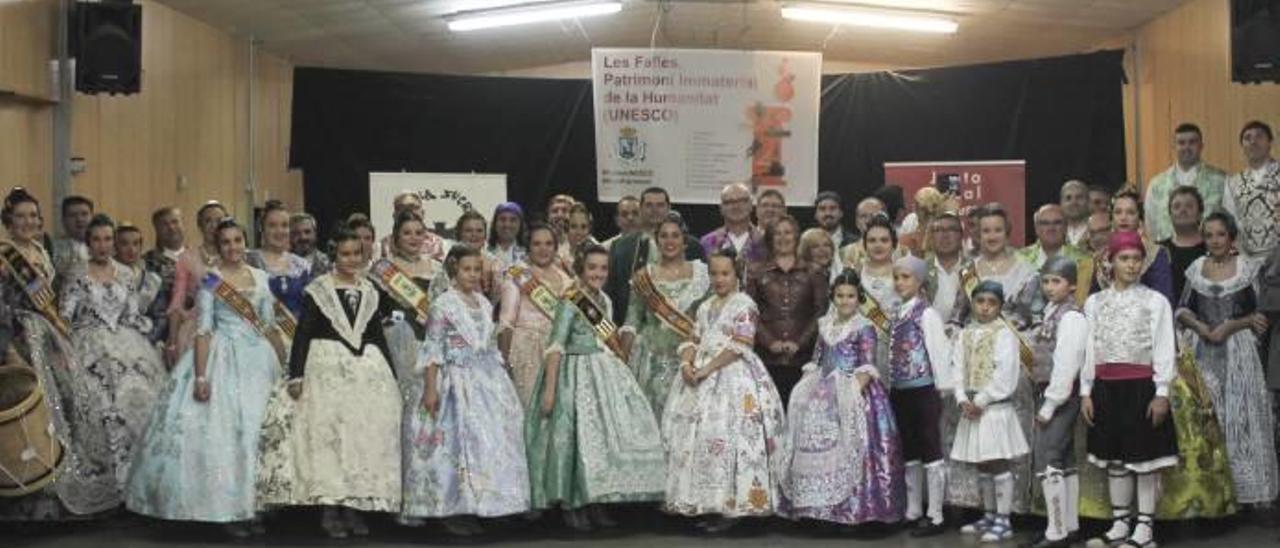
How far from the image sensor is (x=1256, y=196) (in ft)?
25.4

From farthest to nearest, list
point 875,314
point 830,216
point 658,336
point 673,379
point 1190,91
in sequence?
point 1190,91
point 830,216
point 658,336
point 673,379
point 875,314

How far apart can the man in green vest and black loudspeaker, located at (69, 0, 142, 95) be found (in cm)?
541

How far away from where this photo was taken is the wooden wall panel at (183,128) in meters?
9.28

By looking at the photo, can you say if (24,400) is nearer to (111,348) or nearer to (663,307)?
(111,348)

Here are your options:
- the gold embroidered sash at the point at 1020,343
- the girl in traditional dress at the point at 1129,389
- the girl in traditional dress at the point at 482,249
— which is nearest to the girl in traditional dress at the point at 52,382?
the girl in traditional dress at the point at 482,249

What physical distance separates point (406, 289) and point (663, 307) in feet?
3.73

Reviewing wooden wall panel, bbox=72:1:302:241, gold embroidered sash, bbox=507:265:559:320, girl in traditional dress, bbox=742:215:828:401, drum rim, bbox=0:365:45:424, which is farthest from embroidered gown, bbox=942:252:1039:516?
wooden wall panel, bbox=72:1:302:241

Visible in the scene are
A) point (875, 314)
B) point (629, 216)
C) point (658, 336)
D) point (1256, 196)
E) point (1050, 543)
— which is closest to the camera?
point (1050, 543)

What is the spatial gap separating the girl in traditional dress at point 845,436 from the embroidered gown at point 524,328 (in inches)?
44.7

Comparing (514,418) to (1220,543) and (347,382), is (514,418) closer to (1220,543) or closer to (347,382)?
(347,382)

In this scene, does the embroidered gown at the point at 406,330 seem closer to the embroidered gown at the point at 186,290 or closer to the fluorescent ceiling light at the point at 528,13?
the embroidered gown at the point at 186,290

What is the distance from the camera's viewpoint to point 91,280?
23.3 ft

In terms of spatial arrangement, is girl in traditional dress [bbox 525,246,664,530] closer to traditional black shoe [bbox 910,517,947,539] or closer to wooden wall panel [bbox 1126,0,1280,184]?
traditional black shoe [bbox 910,517,947,539]

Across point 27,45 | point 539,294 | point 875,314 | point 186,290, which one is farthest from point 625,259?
point 27,45
